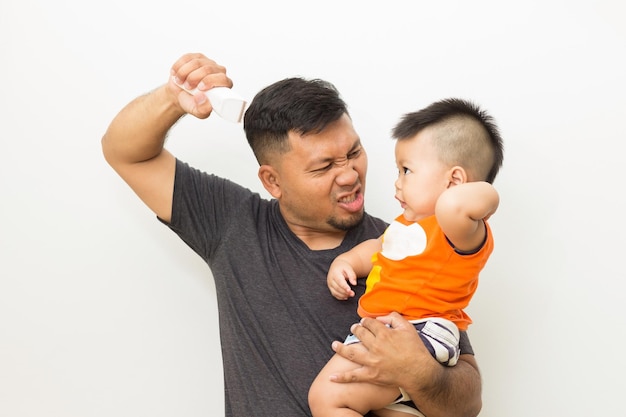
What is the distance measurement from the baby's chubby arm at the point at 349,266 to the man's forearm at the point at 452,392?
0.28 meters

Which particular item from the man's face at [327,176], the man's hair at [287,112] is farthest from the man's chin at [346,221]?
the man's hair at [287,112]

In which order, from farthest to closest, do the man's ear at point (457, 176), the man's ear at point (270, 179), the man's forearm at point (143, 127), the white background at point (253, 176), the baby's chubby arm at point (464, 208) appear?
the white background at point (253, 176) < the man's ear at point (270, 179) < the man's forearm at point (143, 127) < the man's ear at point (457, 176) < the baby's chubby arm at point (464, 208)

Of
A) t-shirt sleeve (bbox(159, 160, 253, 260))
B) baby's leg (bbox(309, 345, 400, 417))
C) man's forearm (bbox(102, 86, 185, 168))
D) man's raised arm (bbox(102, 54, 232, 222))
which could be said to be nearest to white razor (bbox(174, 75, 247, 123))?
man's raised arm (bbox(102, 54, 232, 222))

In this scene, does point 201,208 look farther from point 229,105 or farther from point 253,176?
point 229,105

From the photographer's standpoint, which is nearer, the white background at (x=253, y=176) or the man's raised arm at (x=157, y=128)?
the man's raised arm at (x=157, y=128)

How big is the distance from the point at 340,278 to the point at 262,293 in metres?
0.24

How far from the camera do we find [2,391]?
2.24 metres

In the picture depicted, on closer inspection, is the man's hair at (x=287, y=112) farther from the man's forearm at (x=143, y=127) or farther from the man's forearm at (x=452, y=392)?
the man's forearm at (x=452, y=392)

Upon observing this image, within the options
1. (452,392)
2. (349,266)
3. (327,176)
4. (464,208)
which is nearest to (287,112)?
(327,176)

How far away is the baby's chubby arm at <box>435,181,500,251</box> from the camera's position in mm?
1542

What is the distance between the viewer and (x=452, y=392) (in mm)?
1778

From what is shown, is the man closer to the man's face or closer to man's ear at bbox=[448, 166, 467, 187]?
the man's face

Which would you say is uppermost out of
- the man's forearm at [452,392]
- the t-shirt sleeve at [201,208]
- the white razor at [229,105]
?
the white razor at [229,105]

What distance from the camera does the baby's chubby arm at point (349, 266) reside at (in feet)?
6.09
